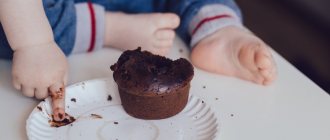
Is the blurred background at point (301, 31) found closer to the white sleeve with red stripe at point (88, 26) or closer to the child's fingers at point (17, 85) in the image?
the white sleeve with red stripe at point (88, 26)

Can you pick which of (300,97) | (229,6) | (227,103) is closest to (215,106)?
(227,103)

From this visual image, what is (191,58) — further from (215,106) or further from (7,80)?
(7,80)

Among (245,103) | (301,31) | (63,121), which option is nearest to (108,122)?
(63,121)

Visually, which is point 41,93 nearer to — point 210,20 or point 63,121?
point 63,121

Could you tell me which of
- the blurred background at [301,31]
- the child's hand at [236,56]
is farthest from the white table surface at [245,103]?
the blurred background at [301,31]

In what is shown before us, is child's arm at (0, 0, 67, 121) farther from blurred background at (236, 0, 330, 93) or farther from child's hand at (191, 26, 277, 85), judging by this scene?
blurred background at (236, 0, 330, 93)
